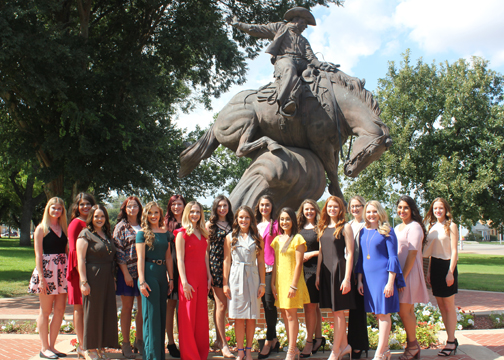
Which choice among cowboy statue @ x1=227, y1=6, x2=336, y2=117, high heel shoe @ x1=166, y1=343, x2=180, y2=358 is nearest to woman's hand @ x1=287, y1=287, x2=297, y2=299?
high heel shoe @ x1=166, y1=343, x2=180, y2=358

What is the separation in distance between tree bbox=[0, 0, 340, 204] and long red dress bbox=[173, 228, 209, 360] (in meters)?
8.41

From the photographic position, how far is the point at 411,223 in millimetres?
4922

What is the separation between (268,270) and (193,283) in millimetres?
898

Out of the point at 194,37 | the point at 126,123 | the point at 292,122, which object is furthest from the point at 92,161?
the point at 292,122

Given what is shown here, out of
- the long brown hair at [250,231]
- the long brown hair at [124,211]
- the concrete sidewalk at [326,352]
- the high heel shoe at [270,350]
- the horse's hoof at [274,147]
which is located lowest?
the concrete sidewalk at [326,352]

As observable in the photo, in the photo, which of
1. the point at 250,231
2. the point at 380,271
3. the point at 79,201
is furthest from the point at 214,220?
the point at 380,271

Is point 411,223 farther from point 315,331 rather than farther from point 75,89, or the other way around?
point 75,89

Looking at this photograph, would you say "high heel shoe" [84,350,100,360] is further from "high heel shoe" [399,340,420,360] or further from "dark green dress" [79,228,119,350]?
"high heel shoe" [399,340,420,360]

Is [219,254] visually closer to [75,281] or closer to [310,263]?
[310,263]

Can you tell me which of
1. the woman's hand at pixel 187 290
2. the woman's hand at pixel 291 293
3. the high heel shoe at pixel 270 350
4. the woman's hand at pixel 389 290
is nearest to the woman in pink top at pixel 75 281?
the woman's hand at pixel 187 290

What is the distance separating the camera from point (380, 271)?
4512 mm

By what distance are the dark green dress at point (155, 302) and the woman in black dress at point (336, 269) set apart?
165cm

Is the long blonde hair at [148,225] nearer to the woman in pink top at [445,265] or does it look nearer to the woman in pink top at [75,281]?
the woman in pink top at [75,281]

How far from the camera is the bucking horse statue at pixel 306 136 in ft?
21.5
